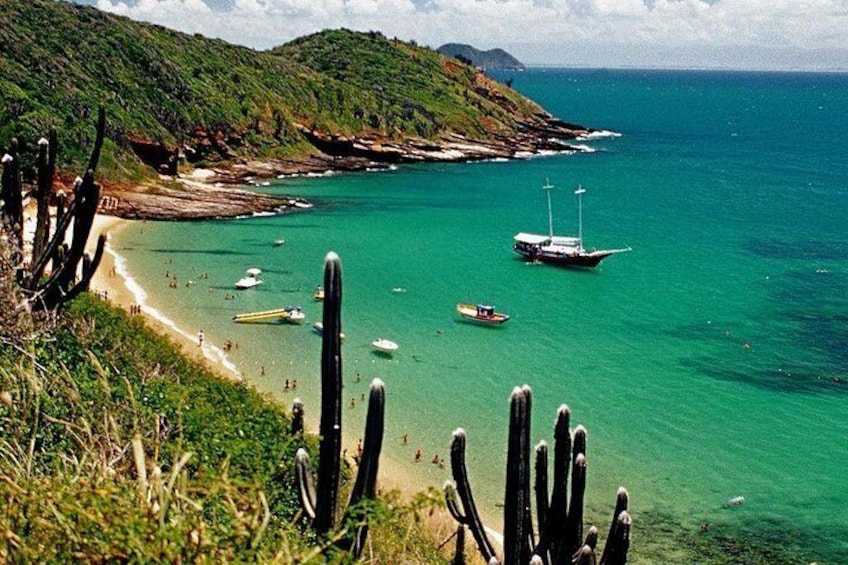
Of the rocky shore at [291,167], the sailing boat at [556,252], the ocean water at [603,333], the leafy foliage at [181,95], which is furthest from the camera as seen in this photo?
the leafy foliage at [181,95]

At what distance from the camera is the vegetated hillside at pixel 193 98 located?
70.2 meters

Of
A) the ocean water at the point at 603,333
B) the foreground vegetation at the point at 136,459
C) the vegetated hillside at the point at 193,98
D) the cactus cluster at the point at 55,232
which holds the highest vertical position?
the vegetated hillside at the point at 193,98

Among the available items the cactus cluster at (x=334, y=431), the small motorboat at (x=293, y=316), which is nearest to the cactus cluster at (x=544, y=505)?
the cactus cluster at (x=334, y=431)

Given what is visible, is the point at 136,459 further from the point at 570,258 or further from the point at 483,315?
the point at 570,258

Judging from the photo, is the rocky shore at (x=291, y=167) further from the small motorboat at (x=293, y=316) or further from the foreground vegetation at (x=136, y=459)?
the foreground vegetation at (x=136, y=459)

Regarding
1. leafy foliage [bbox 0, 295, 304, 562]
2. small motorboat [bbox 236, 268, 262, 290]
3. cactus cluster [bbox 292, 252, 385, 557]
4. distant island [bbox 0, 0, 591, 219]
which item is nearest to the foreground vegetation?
leafy foliage [bbox 0, 295, 304, 562]

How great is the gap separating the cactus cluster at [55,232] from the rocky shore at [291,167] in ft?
130

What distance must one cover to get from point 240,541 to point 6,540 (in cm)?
206

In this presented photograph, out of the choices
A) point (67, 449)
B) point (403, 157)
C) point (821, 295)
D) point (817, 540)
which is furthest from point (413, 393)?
point (403, 157)

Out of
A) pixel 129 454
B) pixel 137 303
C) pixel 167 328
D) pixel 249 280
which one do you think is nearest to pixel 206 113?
pixel 249 280

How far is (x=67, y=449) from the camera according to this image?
13977 mm

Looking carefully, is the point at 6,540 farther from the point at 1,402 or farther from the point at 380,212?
the point at 380,212

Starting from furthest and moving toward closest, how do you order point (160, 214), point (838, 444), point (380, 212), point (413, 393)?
1. point (380, 212)
2. point (160, 214)
3. point (413, 393)
4. point (838, 444)

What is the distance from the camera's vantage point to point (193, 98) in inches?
3391
